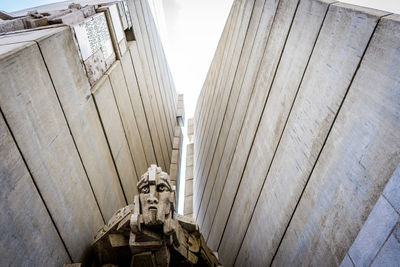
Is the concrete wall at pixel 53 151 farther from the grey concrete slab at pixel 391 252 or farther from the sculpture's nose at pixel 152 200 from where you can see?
the grey concrete slab at pixel 391 252

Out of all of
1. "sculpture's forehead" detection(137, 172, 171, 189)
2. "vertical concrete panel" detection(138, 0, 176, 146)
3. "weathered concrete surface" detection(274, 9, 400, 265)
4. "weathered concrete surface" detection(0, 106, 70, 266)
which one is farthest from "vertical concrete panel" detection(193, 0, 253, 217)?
"weathered concrete surface" detection(0, 106, 70, 266)

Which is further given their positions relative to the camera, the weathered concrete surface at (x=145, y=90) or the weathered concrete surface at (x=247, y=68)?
the weathered concrete surface at (x=145, y=90)

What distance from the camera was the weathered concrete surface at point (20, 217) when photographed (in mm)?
1738

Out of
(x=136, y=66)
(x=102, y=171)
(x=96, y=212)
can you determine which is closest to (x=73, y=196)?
(x=96, y=212)

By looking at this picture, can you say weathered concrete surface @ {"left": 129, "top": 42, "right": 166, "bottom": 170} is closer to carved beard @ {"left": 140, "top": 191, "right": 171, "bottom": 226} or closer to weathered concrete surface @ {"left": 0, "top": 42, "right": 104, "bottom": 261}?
weathered concrete surface @ {"left": 0, "top": 42, "right": 104, "bottom": 261}

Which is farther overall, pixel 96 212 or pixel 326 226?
pixel 96 212

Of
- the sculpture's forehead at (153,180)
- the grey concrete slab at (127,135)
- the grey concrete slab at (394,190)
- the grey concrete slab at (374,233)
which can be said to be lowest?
the grey concrete slab at (127,135)

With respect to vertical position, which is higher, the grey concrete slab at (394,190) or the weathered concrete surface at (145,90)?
the grey concrete slab at (394,190)

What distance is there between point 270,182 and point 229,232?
74.2 inches

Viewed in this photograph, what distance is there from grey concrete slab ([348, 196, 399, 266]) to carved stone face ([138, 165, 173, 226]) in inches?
64.9

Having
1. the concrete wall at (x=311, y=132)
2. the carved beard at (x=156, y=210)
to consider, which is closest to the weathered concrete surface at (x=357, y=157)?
the concrete wall at (x=311, y=132)

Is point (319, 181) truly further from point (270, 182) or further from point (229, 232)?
point (229, 232)

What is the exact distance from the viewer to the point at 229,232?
14.9 ft

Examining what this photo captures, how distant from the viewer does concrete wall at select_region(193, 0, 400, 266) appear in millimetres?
1725
